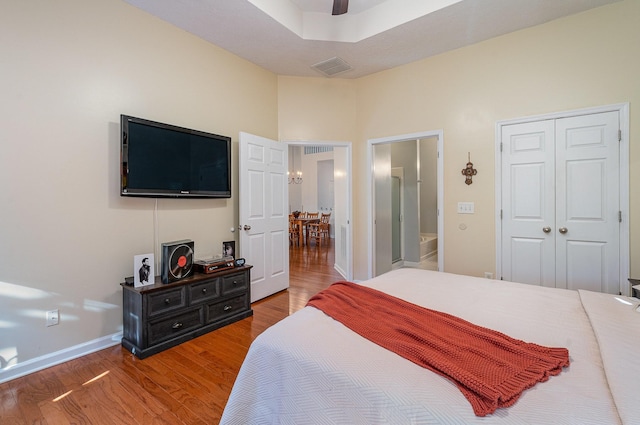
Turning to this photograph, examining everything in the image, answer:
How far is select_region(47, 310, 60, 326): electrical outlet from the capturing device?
2.18m

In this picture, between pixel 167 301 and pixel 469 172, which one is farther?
pixel 469 172

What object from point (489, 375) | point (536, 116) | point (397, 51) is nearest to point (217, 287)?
point (489, 375)

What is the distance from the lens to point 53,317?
7.22 ft

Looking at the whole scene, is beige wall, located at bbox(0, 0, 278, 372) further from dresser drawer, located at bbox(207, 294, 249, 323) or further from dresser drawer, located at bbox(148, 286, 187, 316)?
dresser drawer, located at bbox(207, 294, 249, 323)

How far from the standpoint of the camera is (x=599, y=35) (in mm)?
2689

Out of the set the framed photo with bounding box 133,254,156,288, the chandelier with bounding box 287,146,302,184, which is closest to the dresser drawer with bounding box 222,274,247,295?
the framed photo with bounding box 133,254,156,288

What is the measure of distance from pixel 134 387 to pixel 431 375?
192 cm

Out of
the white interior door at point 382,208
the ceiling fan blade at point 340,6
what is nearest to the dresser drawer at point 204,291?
the white interior door at point 382,208

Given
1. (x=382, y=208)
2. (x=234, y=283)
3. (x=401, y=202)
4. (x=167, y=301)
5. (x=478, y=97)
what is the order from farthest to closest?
(x=401, y=202)
(x=382, y=208)
(x=478, y=97)
(x=234, y=283)
(x=167, y=301)

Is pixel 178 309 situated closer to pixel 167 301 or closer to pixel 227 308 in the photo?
pixel 167 301

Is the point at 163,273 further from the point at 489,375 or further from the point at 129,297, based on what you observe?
the point at 489,375

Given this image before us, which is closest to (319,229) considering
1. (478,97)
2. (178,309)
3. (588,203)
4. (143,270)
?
(478,97)

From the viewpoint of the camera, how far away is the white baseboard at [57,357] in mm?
1996

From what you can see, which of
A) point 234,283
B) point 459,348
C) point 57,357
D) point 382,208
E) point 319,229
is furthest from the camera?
point 319,229
